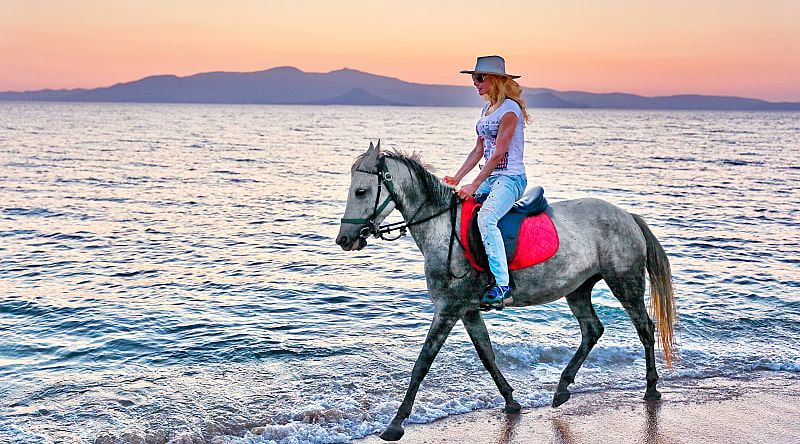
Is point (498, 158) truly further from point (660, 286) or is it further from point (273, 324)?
point (273, 324)

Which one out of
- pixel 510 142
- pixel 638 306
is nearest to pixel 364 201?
pixel 510 142

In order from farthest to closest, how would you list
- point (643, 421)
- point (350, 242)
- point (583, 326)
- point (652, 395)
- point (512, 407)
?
point (583, 326)
point (652, 395)
point (512, 407)
point (643, 421)
point (350, 242)

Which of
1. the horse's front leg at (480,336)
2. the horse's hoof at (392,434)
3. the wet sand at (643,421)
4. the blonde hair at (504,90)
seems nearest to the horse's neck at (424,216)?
the horse's front leg at (480,336)

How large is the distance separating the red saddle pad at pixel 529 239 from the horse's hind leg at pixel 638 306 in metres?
0.99

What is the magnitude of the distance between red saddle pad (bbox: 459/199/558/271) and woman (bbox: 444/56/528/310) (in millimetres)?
156

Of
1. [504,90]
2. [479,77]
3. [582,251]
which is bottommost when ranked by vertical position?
[582,251]

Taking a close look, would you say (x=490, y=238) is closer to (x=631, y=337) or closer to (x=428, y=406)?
(x=428, y=406)

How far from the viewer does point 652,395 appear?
826 cm

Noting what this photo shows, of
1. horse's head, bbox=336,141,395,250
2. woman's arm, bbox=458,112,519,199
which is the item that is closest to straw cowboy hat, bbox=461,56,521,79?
woman's arm, bbox=458,112,519,199

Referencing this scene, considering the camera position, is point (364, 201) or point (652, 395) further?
point (652, 395)

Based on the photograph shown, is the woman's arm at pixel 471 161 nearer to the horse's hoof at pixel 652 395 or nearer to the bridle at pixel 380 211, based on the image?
the bridle at pixel 380 211

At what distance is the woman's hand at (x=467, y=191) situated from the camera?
7.09 meters

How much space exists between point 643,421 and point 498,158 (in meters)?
3.34

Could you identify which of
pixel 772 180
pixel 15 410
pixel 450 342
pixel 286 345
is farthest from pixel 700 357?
pixel 772 180
